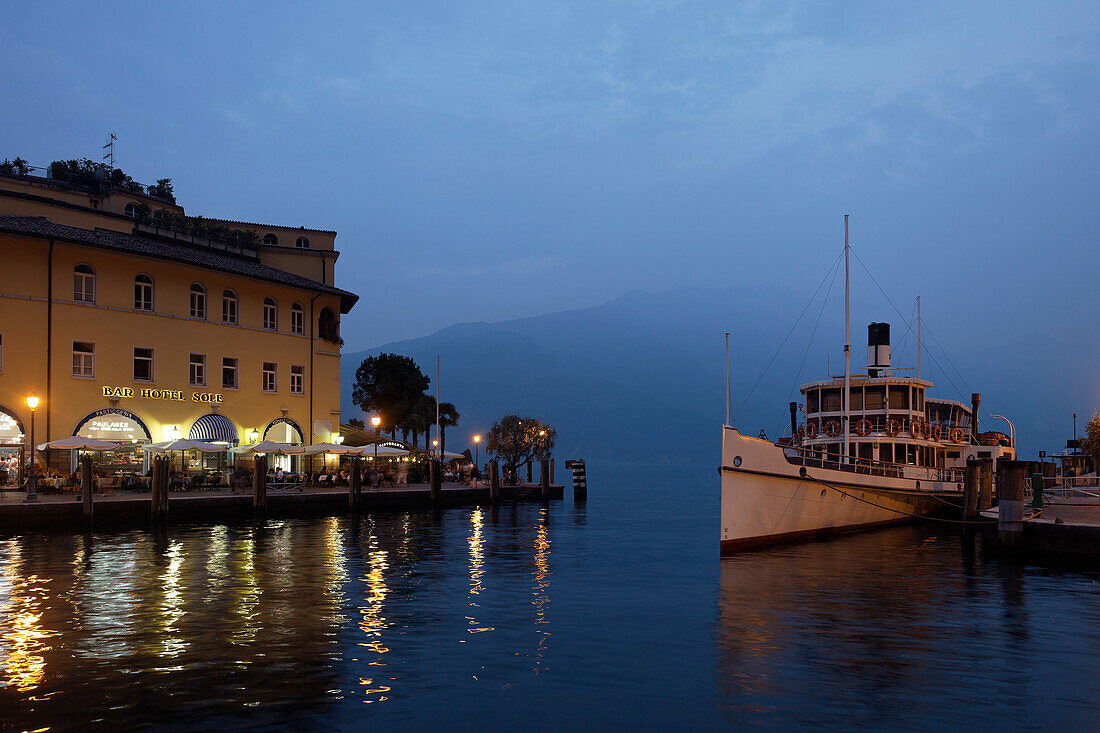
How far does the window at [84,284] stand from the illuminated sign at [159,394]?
4.14 metres

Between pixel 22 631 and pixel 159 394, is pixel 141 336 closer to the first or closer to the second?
pixel 159 394

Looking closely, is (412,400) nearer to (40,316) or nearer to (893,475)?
(40,316)

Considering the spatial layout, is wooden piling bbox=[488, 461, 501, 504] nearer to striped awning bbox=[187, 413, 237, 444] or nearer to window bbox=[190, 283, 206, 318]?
striped awning bbox=[187, 413, 237, 444]

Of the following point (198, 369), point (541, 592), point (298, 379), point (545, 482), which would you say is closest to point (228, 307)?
point (198, 369)

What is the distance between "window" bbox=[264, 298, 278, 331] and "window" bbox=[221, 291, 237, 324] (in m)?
2.00

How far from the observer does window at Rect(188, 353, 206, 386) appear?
4372cm

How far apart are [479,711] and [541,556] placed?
16659 millimetres

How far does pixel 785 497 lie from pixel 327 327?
106 feet

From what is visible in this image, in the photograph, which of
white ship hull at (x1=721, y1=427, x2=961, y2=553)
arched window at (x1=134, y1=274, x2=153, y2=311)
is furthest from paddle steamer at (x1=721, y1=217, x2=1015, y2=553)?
arched window at (x1=134, y1=274, x2=153, y2=311)

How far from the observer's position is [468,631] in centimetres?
1559

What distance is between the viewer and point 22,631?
48.8ft

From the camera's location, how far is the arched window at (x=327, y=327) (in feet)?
168

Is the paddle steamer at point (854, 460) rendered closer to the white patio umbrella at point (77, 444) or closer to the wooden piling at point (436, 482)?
the wooden piling at point (436, 482)

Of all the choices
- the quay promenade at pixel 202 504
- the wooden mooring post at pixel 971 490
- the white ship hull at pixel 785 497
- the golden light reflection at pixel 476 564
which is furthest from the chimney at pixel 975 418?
the quay promenade at pixel 202 504
